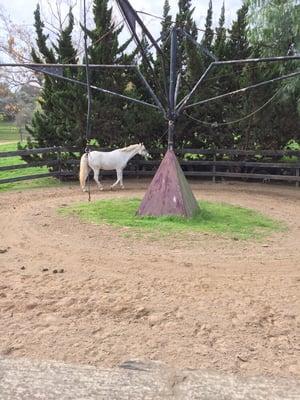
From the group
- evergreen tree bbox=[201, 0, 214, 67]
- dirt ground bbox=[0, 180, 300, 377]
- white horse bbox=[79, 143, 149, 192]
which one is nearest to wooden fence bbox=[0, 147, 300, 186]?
white horse bbox=[79, 143, 149, 192]

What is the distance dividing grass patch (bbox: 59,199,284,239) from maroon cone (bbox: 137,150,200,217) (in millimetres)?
165

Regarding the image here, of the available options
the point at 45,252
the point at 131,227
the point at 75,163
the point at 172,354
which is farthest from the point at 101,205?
the point at 172,354

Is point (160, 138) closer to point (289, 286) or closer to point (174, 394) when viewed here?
point (289, 286)

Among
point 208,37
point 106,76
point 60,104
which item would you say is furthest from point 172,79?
point 208,37

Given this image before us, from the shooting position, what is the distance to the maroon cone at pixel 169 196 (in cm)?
807

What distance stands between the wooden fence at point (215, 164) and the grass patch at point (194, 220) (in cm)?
447

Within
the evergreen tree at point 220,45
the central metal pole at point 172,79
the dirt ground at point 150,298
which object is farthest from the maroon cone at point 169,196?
the evergreen tree at point 220,45

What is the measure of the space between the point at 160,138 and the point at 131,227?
24.7 ft

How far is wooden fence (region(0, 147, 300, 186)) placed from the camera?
13.4 m

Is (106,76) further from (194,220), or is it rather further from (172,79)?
(194,220)

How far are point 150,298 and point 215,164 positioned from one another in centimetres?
1014

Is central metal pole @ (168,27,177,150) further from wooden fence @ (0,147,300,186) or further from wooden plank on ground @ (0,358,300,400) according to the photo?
wooden plank on ground @ (0,358,300,400)

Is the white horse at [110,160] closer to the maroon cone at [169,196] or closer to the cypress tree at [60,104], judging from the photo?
the cypress tree at [60,104]

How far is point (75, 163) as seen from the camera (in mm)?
13930
